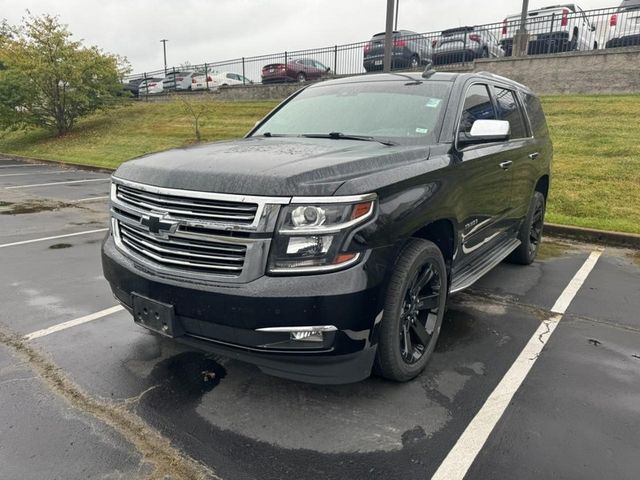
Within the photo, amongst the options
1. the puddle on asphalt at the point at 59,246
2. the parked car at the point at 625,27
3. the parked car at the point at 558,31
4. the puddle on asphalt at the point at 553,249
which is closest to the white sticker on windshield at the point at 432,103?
the puddle on asphalt at the point at 553,249

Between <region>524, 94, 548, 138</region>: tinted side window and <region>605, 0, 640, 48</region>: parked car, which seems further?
<region>605, 0, 640, 48</region>: parked car

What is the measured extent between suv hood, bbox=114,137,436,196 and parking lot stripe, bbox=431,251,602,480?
143 centimetres

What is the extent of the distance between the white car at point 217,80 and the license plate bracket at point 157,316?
25671 mm

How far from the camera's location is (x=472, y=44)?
17.9 m

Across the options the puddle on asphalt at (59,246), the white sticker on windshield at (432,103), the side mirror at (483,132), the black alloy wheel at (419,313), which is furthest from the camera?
the puddle on asphalt at (59,246)

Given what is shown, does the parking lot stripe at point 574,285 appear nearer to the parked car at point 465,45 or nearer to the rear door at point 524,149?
the rear door at point 524,149

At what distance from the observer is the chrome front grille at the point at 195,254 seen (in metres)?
2.42

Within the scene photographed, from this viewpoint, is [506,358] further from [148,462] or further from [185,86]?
[185,86]

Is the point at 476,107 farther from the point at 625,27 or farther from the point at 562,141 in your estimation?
the point at 625,27

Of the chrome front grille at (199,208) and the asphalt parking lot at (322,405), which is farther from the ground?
the chrome front grille at (199,208)

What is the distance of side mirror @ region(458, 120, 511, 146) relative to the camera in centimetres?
334

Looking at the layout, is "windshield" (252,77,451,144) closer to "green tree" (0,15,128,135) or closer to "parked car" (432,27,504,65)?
"parked car" (432,27,504,65)

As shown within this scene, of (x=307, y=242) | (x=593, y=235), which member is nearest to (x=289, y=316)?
(x=307, y=242)

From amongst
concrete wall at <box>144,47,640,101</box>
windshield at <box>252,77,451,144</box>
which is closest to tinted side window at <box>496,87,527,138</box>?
windshield at <box>252,77,451,144</box>
